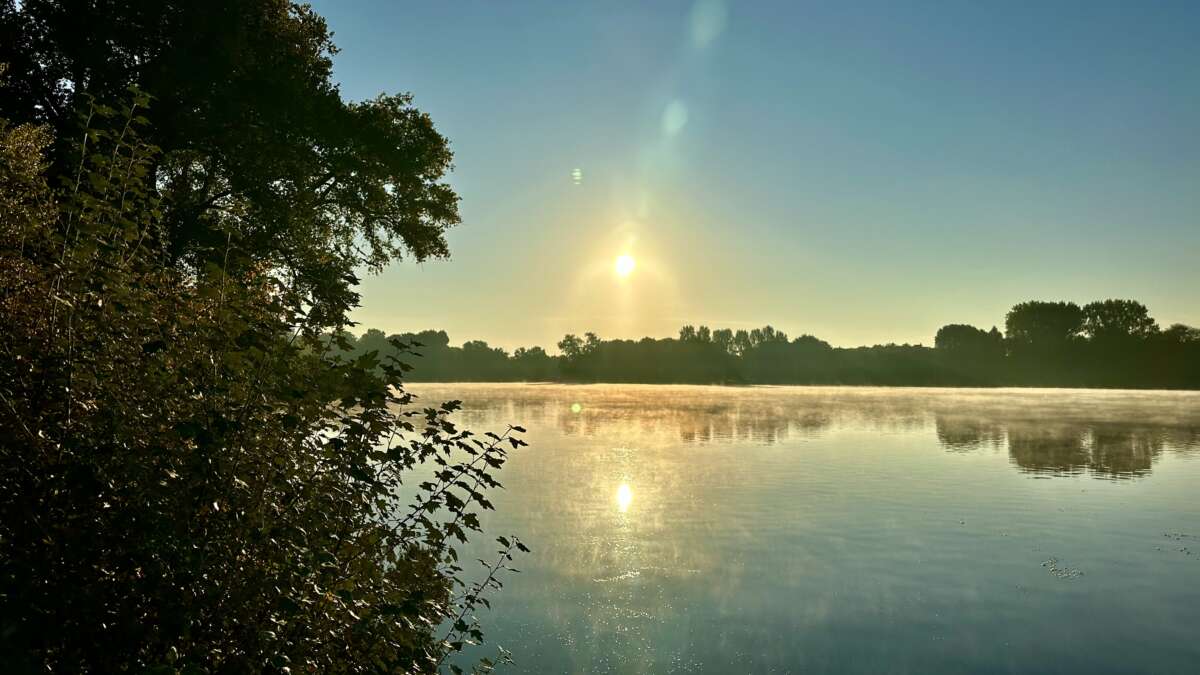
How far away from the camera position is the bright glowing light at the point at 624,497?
22334mm

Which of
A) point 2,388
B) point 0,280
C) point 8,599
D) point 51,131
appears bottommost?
point 8,599

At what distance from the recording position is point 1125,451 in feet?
120

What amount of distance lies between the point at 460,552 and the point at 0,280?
38.6 ft

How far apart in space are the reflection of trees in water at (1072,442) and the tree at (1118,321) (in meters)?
161

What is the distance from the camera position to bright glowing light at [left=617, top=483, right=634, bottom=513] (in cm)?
2233

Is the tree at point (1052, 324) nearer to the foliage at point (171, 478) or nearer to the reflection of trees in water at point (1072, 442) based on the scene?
the reflection of trees in water at point (1072, 442)

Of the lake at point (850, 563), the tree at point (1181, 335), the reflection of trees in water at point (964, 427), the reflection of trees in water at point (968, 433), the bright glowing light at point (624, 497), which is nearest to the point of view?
the lake at point (850, 563)

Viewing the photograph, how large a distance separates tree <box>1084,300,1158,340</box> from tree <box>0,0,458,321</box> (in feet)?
683

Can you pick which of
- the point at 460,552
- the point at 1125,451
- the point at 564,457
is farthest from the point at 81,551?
the point at 1125,451

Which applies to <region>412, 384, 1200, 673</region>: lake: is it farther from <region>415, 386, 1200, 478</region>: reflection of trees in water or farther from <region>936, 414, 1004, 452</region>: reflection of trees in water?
<region>936, 414, 1004, 452</region>: reflection of trees in water

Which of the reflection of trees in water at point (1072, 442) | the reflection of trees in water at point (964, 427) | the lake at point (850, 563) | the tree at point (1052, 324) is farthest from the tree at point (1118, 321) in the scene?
the lake at point (850, 563)

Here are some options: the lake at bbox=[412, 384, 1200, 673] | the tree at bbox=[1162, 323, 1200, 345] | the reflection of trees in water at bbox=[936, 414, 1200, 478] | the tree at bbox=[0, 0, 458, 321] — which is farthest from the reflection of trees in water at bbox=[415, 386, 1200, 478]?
the tree at bbox=[1162, 323, 1200, 345]

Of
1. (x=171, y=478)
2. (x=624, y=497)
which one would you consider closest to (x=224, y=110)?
(x=624, y=497)

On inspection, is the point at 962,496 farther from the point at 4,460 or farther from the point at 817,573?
the point at 4,460
